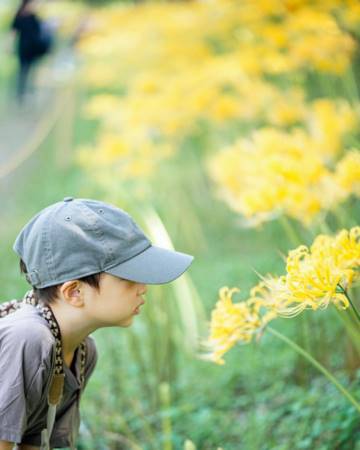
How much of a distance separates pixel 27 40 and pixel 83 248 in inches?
109

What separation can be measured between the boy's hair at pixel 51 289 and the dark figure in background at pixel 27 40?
2.59m

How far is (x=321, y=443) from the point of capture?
5.33ft

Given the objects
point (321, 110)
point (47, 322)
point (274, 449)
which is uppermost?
point (47, 322)

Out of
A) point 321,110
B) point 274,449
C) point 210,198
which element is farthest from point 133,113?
point 274,449

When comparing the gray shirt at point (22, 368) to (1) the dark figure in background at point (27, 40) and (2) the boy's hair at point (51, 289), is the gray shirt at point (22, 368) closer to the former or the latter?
(2) the boy's hair at point (51, 289)

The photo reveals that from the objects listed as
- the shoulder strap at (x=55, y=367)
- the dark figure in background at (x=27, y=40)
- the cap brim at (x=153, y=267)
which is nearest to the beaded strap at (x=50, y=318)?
the shoulder strap at (x=55, y=367)

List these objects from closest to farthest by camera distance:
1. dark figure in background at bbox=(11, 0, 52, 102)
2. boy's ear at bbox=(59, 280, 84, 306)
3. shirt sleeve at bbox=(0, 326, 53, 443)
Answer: shirt sleeve at bbox=(0, 326, 53, 443)
boy's ear at bbox=(59, 280, 84, 306)
dark figure in background at bbox=(11, 0, 52, 102)

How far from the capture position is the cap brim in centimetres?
105

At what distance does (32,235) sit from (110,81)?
2.97m

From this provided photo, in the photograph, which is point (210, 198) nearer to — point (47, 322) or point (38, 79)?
point (38, 79)

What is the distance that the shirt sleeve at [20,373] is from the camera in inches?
37.6

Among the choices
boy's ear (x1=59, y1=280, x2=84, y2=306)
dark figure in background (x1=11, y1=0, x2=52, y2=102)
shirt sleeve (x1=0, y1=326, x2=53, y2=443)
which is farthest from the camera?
dark figure in background (x1=11, y1=0, x2=52, y2=102)

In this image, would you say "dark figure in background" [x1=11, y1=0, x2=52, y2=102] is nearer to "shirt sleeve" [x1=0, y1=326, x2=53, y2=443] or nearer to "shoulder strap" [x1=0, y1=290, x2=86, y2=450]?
"shoulder strap" [x1=0, y1=290, x2=86, y2=450]

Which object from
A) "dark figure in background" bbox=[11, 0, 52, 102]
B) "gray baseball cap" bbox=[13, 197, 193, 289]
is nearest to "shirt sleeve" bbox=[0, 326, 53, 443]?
"gray baseball cap" bbox=[13, 197, 193, 289]
